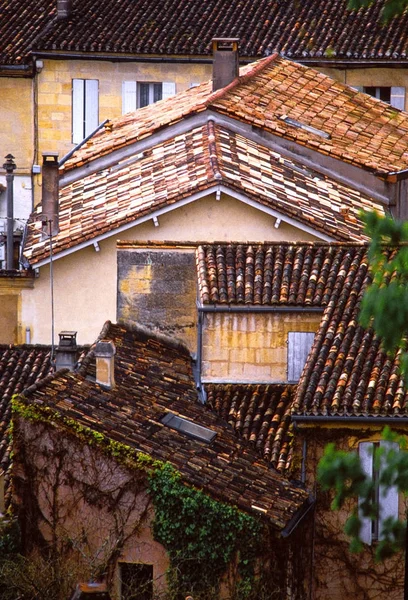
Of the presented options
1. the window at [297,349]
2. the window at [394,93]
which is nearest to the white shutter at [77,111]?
the window at [394,93]

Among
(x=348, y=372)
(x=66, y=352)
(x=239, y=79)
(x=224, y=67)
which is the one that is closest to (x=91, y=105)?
(x=224, y=67)

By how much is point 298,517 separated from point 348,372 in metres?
2.80

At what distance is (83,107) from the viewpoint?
5631 cm

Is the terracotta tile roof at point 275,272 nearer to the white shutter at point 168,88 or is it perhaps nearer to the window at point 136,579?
the window at point 136,579

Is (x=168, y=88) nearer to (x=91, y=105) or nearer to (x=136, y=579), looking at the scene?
(x=91, y=105)

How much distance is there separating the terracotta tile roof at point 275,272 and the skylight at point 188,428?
283 cm

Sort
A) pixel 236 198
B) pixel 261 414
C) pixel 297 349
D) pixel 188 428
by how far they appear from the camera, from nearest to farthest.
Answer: pixel 188 428
pixel 261 414
pixel 297 349
pixel 236 198

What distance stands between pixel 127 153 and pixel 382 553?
22.1m

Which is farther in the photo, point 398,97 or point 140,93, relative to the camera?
point 140,93

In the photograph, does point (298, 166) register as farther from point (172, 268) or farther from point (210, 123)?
point (172, 268)

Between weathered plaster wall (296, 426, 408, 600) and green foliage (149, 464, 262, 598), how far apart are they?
2361 mm

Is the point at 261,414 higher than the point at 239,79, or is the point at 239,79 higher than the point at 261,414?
the point at 239,79

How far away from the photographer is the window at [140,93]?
5575 centimetres

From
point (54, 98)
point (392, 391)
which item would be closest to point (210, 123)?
point (392, 391)
